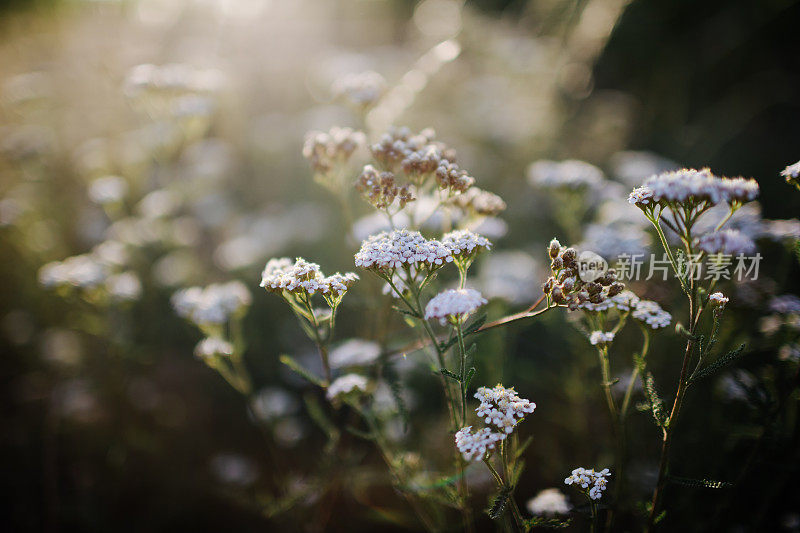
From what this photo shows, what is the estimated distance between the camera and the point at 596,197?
3.16m

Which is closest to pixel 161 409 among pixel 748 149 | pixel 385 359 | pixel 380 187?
pixel 385 359

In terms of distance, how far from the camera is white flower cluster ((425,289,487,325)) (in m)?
1.50

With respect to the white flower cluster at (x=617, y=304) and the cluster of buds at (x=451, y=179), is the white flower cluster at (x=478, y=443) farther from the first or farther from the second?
the cluster of buds at (x=451, y=179)

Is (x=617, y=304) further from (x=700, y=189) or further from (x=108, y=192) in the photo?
(x=108, y=192)

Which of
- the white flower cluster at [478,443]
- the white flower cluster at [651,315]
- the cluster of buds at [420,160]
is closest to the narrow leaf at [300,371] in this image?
the white flower cluster at [478,443]

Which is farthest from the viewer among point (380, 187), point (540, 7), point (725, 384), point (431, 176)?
point (540, 7)

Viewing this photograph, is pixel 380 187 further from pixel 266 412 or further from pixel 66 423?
pixel 66 423

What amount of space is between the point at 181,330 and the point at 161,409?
0.60 metres

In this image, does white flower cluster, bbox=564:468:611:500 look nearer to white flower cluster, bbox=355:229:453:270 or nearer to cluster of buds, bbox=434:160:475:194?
white flower cluster, bbox=355:229:453:270

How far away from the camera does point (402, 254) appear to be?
1603 millimetres

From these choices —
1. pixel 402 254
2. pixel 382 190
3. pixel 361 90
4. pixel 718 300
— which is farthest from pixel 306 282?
pixel 718 300

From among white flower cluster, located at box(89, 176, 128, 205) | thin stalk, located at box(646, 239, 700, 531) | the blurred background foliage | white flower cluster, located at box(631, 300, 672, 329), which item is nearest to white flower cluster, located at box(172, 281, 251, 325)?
the blurred background foliage

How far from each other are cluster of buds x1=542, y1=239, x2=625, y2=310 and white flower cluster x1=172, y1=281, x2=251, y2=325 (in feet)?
5.06

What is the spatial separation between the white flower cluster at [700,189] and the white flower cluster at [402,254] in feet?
2.38
